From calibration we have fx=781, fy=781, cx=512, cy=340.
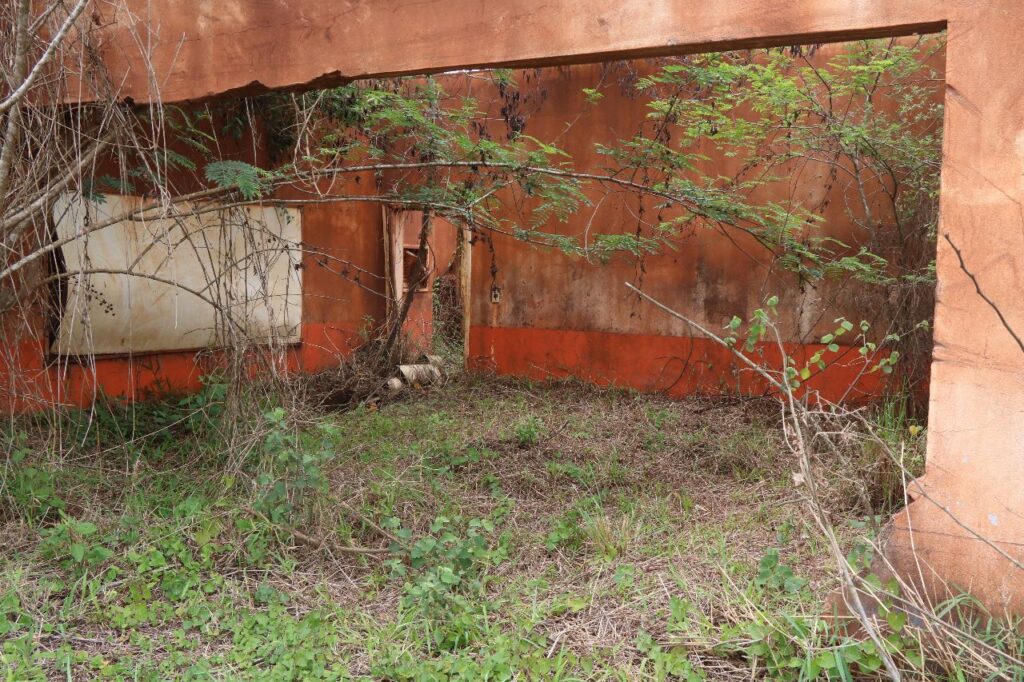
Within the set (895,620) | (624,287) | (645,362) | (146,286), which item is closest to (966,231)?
(895,620)

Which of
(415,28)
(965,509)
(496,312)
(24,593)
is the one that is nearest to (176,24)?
(415,28)

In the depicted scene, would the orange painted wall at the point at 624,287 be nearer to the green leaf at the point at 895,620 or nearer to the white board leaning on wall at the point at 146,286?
the white board leaning on wall at the point at 146,286

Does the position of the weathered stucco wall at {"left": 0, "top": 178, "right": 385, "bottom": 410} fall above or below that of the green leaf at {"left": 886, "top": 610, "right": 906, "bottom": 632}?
above

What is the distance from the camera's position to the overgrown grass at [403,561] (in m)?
2.83

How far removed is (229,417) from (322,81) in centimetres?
197

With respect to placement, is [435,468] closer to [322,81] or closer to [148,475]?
[148,475]

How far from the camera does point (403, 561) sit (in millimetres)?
3744

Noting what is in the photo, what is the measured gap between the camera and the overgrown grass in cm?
283

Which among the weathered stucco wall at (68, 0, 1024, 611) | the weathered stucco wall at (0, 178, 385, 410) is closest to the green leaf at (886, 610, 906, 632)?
the weathered stucco wall at (68, 0, 1024, 611)

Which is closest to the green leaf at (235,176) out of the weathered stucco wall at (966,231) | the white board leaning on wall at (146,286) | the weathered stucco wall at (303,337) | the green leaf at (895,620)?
the white board leaning on wall at (146,286)

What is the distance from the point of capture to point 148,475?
4.50m

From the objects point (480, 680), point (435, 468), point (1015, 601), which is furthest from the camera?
point (435, 468)

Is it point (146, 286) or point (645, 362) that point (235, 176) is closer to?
point (146, 286)

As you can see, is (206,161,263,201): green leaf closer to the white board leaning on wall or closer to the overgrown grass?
the white board leaning on wall
